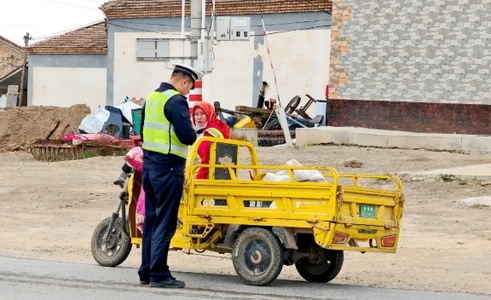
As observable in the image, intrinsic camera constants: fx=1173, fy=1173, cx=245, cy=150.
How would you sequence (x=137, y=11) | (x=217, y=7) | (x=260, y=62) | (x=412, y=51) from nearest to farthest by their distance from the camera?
(x=412, y=51) < (x=260, y=62) < (x=217, y=7) < (x=137, y=11)

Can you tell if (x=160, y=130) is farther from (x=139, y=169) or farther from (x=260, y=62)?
(x=260, y=62)

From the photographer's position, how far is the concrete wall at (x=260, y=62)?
38.5 m

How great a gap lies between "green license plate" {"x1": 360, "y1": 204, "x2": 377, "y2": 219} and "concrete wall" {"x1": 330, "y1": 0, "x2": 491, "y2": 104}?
57.1ft

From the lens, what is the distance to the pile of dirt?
36.5 meters

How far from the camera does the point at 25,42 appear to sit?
69.1m

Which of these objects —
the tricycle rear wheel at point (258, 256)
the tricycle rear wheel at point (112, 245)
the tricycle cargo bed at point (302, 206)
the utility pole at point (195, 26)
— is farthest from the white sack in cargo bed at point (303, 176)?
the utility pole at point (195, 26)

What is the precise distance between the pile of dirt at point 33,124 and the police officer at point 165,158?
2608 centimetres

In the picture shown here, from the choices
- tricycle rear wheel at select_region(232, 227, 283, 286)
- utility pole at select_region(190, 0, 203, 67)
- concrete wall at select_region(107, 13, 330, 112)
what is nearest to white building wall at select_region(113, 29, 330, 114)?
concrete wall at select_region(107, 13, 330, 112)

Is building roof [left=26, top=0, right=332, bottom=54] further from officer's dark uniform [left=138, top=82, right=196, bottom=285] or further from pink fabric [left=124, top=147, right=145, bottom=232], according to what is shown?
officer's dark uniform [left=138, top=82, right=196, bottom=285]

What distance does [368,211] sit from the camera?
1070 cm

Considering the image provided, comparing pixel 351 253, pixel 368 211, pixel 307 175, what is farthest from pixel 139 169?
pixel 351 253

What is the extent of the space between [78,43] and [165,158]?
38.5 metres

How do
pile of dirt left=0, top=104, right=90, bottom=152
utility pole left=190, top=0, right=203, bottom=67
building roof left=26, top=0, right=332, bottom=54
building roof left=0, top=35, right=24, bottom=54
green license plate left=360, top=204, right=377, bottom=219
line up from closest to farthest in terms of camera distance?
green license plate left=360, top=204, right=377, bottom=219 → utility pole left=190, top=0, right=203, bottom=67 → pile of dirt left=0, top=104, right=90, bottom=152 → building roof left=26, top=0, right=332, bottom=54 → building roof left=0, top=35, right=24, bottom=54

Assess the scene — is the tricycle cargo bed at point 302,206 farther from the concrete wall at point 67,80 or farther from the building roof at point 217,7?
the concrete wall at point 67,80
